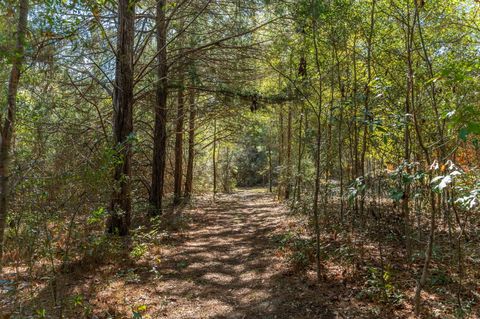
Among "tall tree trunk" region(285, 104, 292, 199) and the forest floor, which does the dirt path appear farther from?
"tall tree trunk" region(285, 104, 292, 199)

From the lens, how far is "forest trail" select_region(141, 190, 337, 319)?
4.55m

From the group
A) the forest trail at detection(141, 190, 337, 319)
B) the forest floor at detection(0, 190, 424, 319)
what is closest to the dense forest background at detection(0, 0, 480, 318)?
the forest floor at detection(0, 190, 424, 319)

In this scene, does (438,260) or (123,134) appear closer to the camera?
(438,260)

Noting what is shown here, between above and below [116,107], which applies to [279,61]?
above

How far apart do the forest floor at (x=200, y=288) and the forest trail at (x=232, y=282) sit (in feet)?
0.04

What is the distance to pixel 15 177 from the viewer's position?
4195 mm

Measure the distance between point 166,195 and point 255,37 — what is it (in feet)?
31.4

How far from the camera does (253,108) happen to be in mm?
9375

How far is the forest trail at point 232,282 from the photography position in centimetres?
455

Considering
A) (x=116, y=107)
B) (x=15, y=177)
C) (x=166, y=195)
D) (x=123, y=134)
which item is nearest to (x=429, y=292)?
(x=15, y=177)

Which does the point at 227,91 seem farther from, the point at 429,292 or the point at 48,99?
the point at 429,292

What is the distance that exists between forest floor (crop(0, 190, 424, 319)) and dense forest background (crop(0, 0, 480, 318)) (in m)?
0.14

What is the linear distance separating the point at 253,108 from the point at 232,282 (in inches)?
204

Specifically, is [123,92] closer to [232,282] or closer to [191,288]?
[191,288]
